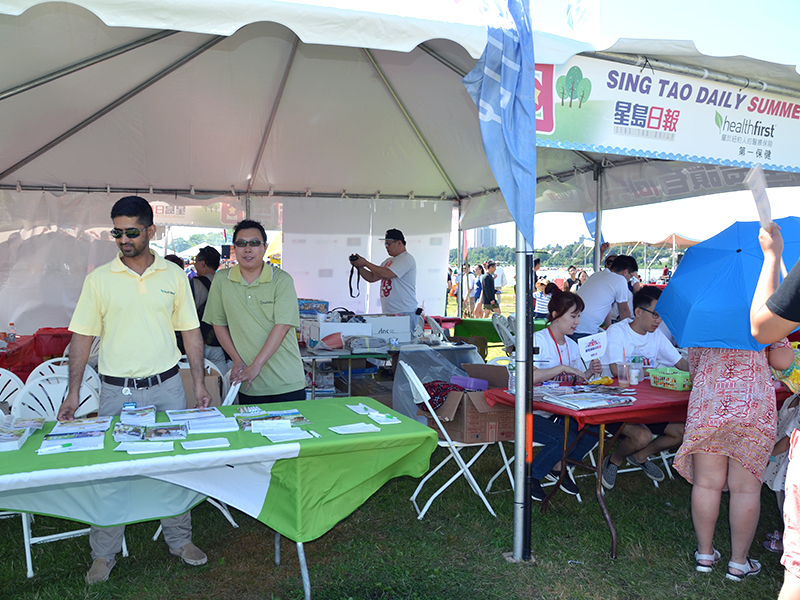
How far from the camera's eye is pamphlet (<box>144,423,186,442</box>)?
2131mm

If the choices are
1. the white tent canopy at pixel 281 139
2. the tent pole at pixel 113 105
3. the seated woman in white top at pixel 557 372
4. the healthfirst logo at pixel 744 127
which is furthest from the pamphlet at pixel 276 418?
the tent pole at pixel 113 105

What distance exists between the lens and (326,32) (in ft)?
7.51

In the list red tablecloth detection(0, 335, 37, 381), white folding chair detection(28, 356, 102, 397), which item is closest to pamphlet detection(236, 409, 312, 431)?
white folding chair detection(28, 356, 102, 397)

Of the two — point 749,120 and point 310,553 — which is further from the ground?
point 749,120

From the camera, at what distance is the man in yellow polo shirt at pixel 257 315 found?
308 centimetres

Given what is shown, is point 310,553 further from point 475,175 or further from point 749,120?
point 475,175

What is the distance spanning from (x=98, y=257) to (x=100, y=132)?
71.2 inches

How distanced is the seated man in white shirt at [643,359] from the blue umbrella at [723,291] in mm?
868

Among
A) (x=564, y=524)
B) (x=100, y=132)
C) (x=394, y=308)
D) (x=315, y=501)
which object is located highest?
(x=100, y=132)

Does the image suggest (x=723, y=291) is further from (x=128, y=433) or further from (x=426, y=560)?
(x=128, y=433)

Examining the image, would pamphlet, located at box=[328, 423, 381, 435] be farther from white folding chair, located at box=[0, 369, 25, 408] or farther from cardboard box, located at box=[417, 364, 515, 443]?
white folding chair, located at box=[0, 369, 25, 408]

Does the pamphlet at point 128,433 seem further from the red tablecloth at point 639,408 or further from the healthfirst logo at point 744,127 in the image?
the healthfirst logo at point 744,127

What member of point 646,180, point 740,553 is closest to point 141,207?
point 740,553

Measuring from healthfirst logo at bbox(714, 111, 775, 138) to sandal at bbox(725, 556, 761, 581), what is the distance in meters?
2.17
